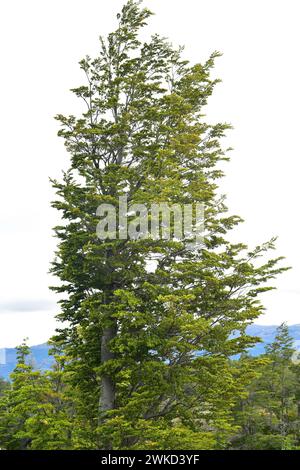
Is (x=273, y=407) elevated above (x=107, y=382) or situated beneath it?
situated beneath

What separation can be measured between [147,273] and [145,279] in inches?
9.0

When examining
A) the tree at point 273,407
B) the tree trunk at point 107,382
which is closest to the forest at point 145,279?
the tree trunk at point 107,382

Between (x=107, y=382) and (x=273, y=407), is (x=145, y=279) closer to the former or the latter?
(x=107, y=382)

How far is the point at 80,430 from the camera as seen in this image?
47.3ft

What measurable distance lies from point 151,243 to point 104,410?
5618 mm

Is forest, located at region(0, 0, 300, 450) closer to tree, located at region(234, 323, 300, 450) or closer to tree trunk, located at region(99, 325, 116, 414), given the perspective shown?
tree trunk, located at region(99, 325, 116, 414)

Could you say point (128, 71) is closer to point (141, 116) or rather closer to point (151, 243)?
point (141, 116)

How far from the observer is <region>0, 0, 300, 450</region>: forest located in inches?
558

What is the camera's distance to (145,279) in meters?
15.6

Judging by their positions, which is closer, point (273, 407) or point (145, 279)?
point (145, 279)

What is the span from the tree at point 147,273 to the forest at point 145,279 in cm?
5

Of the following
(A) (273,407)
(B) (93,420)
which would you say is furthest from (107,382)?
(A) (273,407)

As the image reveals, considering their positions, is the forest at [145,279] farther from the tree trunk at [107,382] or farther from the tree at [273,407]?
the tree at [273,407]

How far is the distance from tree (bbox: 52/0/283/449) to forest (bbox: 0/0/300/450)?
2.0 inches
